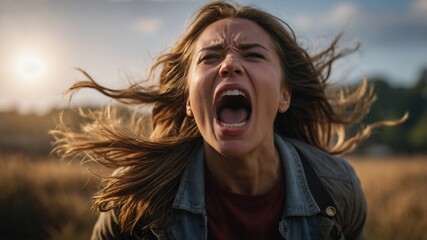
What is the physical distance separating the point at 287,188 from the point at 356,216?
0.58 metres

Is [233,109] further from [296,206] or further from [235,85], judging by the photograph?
[296,206]

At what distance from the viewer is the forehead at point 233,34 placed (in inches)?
145

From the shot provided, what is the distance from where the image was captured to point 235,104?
4027 millimetres

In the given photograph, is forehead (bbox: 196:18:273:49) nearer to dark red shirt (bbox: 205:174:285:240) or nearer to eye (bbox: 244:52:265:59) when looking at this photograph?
eye (bbox: 244:52:265:59)

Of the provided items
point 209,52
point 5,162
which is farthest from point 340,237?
point 5,162

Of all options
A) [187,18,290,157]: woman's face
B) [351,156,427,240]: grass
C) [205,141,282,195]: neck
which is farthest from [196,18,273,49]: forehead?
[351,156,427,240]: grass

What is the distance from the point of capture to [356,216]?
3.90m

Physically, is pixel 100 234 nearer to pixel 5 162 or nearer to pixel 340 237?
pixel 340 237

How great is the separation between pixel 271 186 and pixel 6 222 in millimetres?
4223

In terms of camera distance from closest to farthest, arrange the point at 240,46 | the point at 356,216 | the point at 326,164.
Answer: the point at 240,46
the point at 356,216
the point at 326,164

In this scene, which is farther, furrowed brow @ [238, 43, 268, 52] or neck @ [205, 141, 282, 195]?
neck @ [205, 141, 282, 195]

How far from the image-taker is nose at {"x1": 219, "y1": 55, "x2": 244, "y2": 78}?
3420 millimetres

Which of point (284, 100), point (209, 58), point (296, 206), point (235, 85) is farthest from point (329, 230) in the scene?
point (209, 58)

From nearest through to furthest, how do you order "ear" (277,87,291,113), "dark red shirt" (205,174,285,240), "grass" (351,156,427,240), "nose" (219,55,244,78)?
"nose" (219,55,244,78), "dark red shirt" (205,174,285,240), "ear" (277,87,291,113), "grass" (351,156,427,240)
